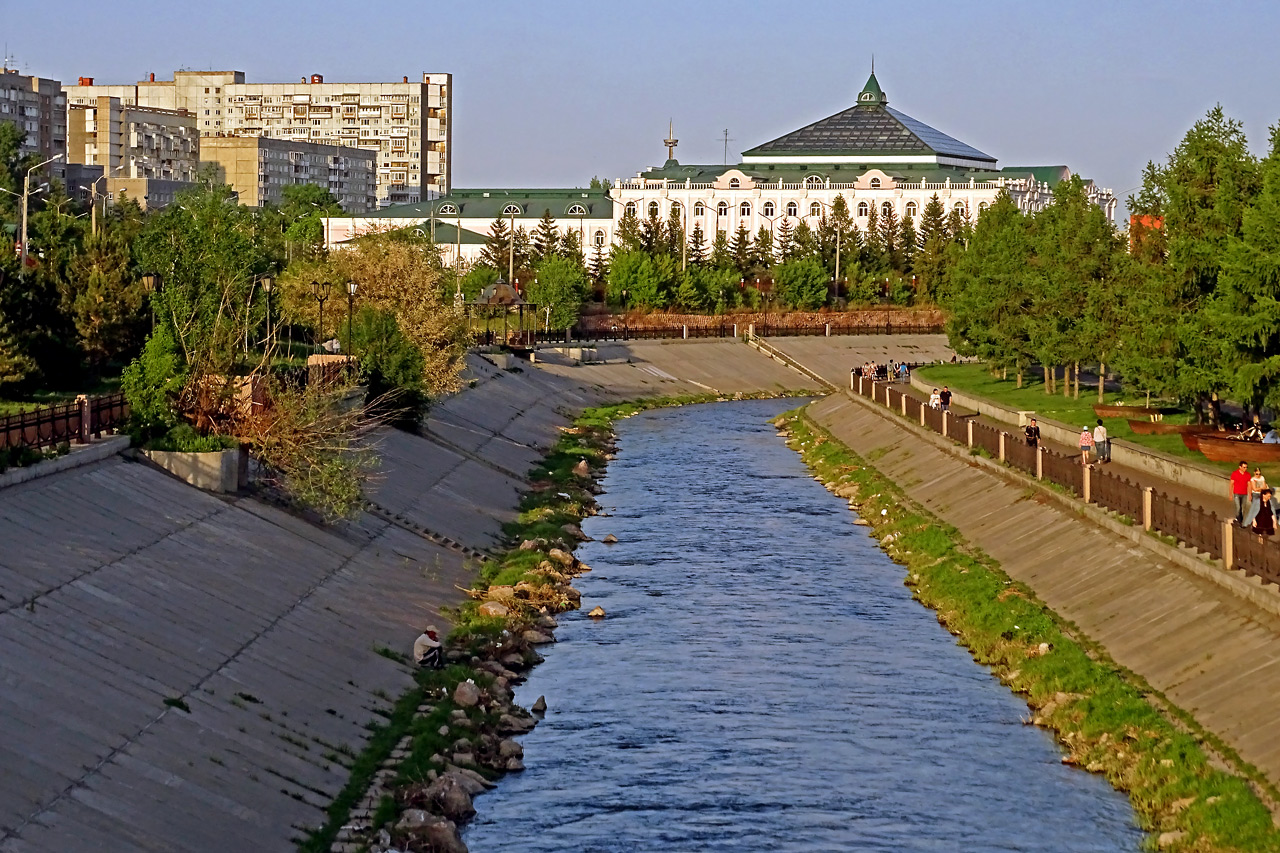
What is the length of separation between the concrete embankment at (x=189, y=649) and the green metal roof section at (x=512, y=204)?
125 m

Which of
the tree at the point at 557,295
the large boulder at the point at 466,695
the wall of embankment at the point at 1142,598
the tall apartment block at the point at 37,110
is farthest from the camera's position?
the tall apartment block at the point at 37,110

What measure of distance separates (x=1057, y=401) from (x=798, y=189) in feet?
330

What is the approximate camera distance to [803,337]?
134 meters

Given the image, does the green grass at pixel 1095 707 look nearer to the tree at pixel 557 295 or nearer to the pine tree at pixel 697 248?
the tree at pixel 557 295

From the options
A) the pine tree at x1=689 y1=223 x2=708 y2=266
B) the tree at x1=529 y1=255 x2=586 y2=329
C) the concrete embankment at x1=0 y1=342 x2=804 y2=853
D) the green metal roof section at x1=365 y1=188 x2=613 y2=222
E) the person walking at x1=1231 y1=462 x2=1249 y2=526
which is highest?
the green metal roof section at x1=365 y1=188 x2=613 y2=222

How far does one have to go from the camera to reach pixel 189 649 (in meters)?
27.0

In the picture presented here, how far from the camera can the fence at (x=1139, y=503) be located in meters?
30.0

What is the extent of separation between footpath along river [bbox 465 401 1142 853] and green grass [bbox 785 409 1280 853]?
0.40m

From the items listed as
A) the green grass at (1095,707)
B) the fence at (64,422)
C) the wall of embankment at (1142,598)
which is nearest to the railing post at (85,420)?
the fence at (64,422)

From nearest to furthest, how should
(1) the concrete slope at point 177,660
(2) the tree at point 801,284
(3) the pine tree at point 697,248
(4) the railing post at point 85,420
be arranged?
1. (1) the concrete slope at point 177,660
2. (4) the railing post at point 85,420
3. (2) the tree at point 801,284
4. (3) the pine tree at point 697,248

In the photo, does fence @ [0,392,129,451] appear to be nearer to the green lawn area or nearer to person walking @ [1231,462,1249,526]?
person walking @ [1231,462,1249,526]

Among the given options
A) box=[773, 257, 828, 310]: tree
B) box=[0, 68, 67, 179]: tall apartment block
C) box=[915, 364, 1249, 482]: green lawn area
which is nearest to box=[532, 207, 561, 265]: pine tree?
box=[773, 257, 828, 310]: tree

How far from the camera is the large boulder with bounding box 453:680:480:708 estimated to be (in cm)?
2917

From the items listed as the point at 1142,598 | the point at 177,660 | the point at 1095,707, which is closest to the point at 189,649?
the point at 177,660
